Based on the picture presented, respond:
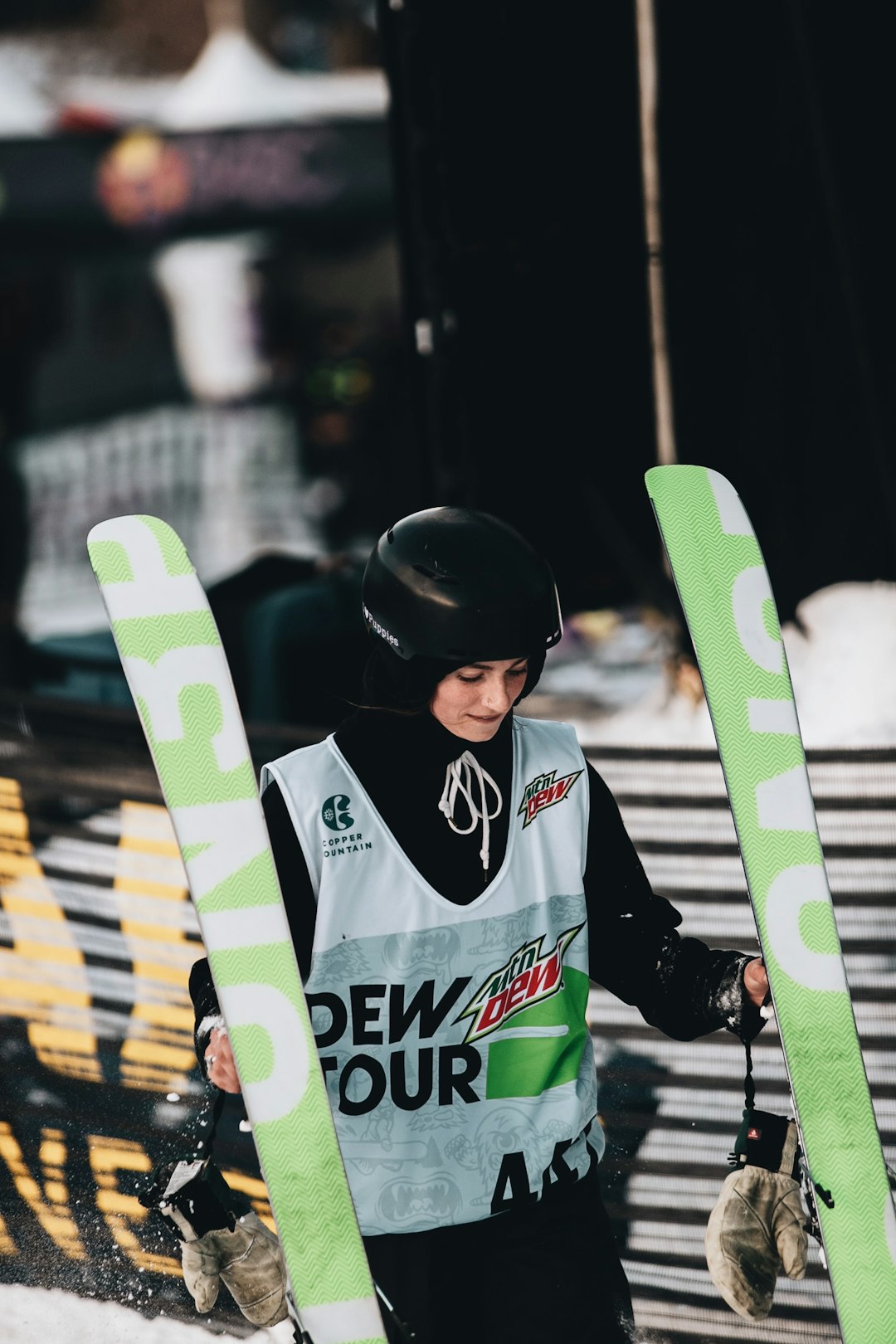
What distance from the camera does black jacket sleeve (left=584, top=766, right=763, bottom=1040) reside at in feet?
6.27

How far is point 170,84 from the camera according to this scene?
16453 mm

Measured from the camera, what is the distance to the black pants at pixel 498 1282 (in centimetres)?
186

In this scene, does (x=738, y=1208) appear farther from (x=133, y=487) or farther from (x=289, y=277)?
(x=289, y=277)

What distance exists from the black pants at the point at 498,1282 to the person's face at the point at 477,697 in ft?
2.10

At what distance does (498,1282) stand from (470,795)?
638mm

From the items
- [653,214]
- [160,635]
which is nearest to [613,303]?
[653,214]

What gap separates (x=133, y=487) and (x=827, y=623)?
8.91 metres

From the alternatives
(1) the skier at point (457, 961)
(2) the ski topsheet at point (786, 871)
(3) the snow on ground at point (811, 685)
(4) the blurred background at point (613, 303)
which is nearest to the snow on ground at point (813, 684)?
(3) the snow on ground at point (811, 685)

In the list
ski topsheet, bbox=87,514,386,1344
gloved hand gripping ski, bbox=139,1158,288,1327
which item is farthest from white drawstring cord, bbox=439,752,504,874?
gloved hand gripping ski, bbox=139,1158,288,1327

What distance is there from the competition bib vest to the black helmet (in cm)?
19

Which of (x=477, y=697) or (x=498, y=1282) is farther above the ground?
(x=477, y=697)

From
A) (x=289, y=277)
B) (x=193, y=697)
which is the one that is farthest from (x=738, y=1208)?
(x=289, y=277)

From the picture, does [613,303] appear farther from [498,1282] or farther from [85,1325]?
[498,1282]

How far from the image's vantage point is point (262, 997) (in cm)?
177
